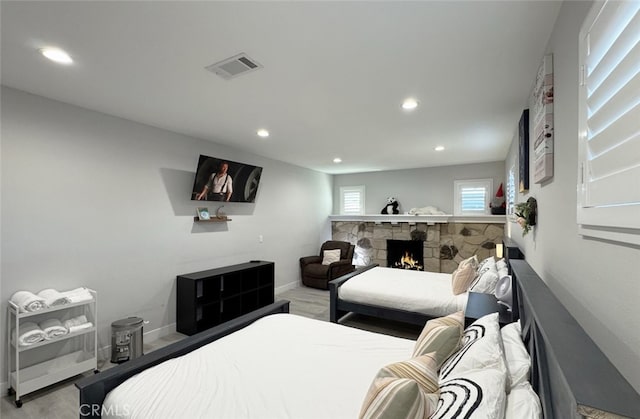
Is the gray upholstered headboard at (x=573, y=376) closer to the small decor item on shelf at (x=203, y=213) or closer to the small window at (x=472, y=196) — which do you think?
the small decor item on shelf at (x=203, y=213)

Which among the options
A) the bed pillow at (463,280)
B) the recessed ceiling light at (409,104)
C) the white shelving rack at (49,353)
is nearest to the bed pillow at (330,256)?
the bed pillow at (463,280)

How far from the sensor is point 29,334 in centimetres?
232

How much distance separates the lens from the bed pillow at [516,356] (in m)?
1.17

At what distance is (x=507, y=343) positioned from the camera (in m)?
1.45

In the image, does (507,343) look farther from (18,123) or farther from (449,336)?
(18,123)

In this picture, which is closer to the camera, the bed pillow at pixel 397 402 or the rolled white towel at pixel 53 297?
the bed pillow at pixel 397 402

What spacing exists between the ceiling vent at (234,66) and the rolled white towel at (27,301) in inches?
92.1

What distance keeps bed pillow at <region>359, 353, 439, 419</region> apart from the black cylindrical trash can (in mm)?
2789

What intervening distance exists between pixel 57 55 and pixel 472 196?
617 centimetres

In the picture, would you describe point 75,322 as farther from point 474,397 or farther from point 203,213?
point 474,397

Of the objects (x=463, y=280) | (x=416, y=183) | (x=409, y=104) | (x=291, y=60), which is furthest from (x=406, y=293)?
(x=416, y=183)

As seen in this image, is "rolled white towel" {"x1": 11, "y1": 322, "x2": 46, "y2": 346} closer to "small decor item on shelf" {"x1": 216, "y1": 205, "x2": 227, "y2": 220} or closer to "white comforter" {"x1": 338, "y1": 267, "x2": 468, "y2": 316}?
"small decor item on shelf" {"x1": 216, "y1": 205, "x2": 227, "y2": 220}

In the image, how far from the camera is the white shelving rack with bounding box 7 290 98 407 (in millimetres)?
2320

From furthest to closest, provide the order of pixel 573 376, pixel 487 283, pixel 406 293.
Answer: pixel 406 293, pixel 487 283, pixel 573 376
